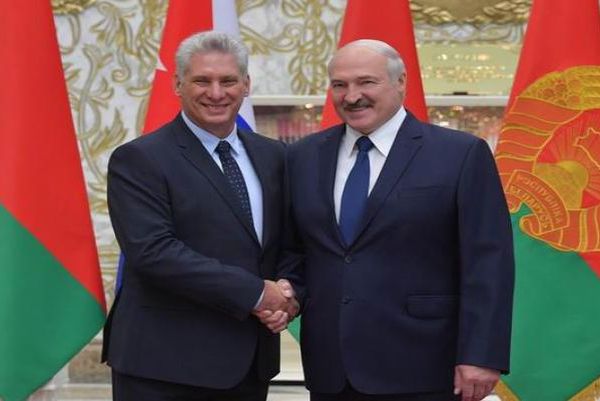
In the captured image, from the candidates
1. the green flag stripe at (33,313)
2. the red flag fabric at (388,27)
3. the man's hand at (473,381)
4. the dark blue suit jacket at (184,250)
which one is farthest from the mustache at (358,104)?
the green flag stripe at (33,313)

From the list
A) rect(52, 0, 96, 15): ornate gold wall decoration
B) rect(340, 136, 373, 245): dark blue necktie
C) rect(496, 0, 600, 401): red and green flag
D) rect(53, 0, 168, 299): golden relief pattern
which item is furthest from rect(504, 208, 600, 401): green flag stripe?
rect(52, 0, 96, 15): ornate gold wall decoration

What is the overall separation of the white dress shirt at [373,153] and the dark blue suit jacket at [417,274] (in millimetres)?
24

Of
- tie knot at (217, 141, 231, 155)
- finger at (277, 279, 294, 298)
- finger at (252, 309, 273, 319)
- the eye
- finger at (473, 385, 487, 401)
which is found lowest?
finger at (473, 385, 487, 401)

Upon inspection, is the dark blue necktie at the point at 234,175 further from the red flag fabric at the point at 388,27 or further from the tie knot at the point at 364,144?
the red flag fabric at the point at 388,27

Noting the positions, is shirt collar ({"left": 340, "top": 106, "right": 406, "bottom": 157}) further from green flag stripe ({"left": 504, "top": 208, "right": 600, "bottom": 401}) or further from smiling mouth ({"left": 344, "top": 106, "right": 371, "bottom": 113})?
green flag stripe ({"left": 504, "top": 208, "right": 600, "bottom": 401})

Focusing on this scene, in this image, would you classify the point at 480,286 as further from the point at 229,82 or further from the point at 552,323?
the point at 552,323

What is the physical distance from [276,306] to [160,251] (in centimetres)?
32

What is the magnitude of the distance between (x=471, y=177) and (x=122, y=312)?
95 cm

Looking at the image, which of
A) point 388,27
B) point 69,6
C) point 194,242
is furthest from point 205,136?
point 69,6

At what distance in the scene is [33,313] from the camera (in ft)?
10.8

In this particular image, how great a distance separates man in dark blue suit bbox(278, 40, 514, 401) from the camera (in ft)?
8.23

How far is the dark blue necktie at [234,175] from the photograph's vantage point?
2637 millimetres

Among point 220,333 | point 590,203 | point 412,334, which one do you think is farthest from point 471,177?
point 590,203

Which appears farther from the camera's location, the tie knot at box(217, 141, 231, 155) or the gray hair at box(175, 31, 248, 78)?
the tie knot at box(217, 141, 231, 155)
